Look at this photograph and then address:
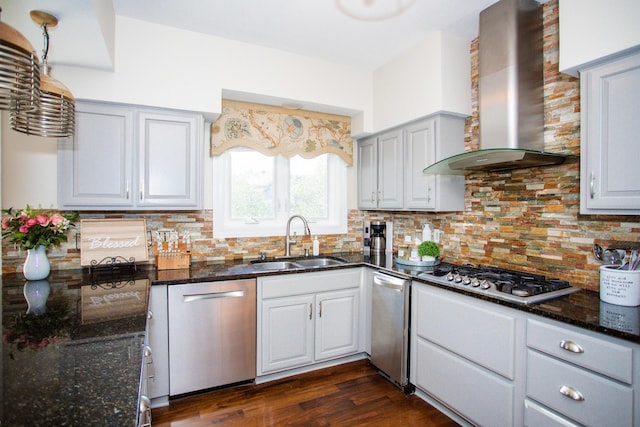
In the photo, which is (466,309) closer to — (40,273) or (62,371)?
(62,371)

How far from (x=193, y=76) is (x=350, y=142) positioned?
1613mm

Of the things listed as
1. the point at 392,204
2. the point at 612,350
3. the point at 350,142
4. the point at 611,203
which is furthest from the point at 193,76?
the point at 612,350

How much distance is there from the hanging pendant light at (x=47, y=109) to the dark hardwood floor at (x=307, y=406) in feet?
5.92

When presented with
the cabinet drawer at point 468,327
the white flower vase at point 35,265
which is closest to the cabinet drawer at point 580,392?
the cabinet drawer at point 468,327

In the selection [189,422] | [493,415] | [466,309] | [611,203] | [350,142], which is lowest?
[189,422]

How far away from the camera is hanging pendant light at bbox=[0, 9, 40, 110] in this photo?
3.14 ft

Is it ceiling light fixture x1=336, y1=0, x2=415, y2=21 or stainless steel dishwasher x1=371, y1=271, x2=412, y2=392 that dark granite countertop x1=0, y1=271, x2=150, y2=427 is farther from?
ceiling light fixture x1=336, y1=0, x2=415, y2=21

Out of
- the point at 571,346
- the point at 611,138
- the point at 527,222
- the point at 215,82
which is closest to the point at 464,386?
the point at 571,346

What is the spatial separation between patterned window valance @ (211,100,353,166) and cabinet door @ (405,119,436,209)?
77cm

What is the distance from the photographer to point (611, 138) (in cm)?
171

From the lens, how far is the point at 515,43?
86.7 inches

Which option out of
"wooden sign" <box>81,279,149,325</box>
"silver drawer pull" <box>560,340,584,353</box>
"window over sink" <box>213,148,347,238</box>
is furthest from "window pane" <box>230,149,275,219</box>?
"silver drawer pull" <box>560,340,584,353</box>

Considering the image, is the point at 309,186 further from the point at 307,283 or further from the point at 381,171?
the point at 307,283

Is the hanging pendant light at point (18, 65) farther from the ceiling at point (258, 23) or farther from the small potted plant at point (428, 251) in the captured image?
the small potted plant at point (428, 251)
